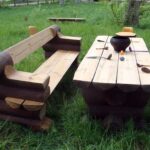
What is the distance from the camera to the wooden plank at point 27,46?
11.9ft

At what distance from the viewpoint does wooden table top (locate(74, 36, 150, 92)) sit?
3.20 meters

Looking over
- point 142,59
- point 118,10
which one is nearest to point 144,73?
point 142,59

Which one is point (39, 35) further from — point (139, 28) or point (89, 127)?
point (139, 28)

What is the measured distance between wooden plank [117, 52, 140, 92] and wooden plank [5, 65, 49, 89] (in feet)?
2.22

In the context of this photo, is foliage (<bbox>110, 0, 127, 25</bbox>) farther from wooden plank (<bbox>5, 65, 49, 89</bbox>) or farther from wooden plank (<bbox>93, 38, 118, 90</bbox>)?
wooden plank (<bbox>5, 65, 49, 89</bbox>)

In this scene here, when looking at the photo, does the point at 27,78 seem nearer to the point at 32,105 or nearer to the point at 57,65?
the point at 32,105

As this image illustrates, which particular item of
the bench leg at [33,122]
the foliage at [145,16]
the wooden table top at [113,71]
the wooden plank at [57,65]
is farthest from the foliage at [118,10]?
the bench leg at [33,122]

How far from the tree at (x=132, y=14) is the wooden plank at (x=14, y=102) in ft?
23.6

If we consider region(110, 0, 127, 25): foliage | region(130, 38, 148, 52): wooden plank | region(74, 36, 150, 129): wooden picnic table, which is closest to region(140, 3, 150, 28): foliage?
region(110, 0, 127, 25): foliage

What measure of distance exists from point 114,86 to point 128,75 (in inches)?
11.5

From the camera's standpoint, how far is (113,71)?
3.60 m

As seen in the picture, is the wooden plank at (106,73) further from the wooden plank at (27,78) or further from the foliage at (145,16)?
the foliage at (145,16)

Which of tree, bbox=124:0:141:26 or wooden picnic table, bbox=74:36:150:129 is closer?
wooden picnic table, bbox=74:36:150:129

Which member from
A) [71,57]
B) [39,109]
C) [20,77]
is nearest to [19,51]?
[20,77]
